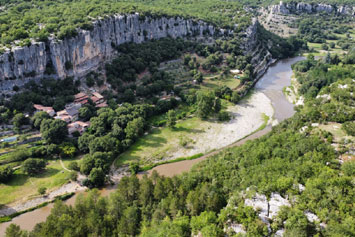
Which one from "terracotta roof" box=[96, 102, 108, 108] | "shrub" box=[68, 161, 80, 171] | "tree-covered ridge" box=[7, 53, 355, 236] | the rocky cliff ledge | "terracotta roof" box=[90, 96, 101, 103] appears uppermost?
the rocky cliff ledge

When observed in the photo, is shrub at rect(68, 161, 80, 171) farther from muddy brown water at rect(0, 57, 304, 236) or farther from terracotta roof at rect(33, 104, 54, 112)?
terracotta roof at rect(33, 104, 54, 112)

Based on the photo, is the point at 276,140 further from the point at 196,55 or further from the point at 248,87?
the point at 196,55

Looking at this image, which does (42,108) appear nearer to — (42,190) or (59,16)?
(42,190)

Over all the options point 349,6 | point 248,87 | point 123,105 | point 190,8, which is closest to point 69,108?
point 123,105

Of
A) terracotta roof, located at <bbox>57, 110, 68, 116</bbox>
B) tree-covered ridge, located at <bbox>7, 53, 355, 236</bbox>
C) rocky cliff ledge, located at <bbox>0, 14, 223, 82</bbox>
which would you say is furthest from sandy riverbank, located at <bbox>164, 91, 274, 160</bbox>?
rocky cliff ledge, located at <bbox>0, 14, 223, 82</bbox>

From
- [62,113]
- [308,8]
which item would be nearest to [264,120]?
[62,113]

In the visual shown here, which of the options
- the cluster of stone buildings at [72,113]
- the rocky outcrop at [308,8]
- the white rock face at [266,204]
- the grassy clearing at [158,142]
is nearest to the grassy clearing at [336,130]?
the white rock face at [266,204]
